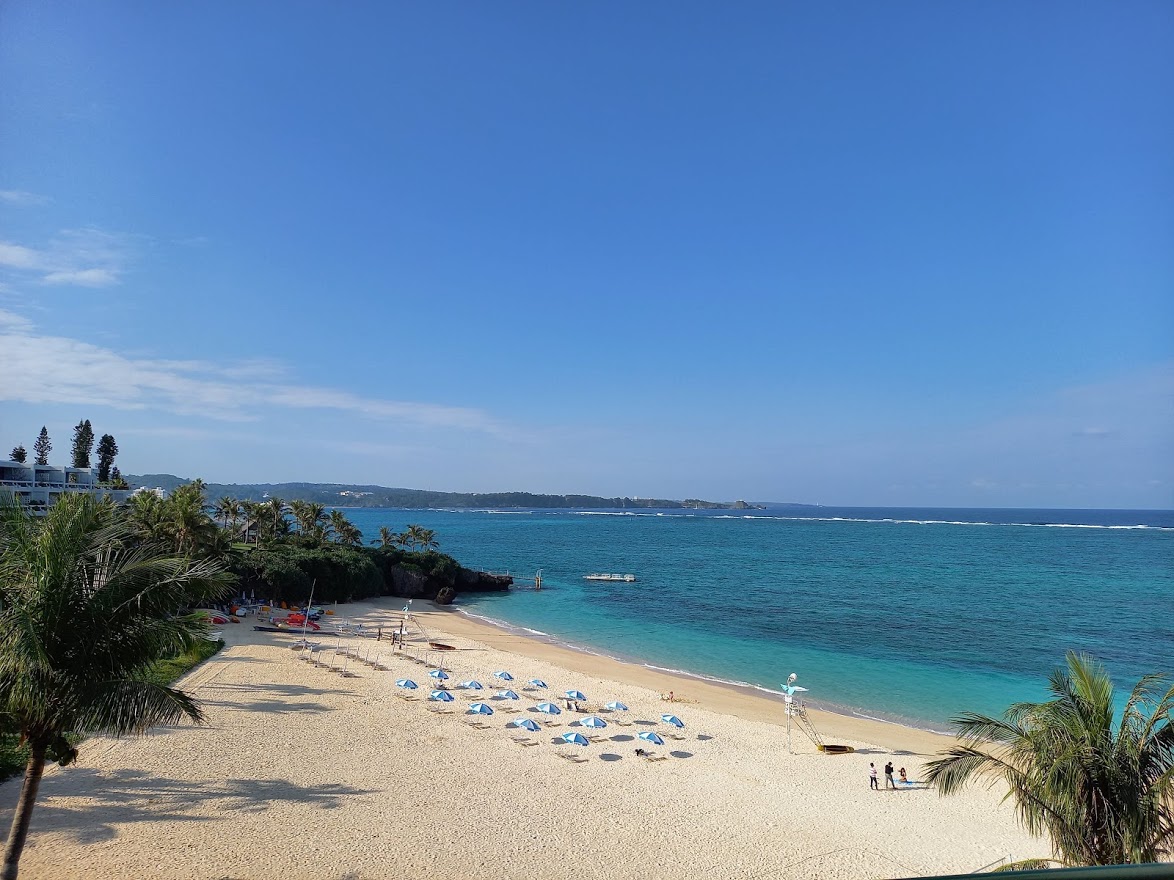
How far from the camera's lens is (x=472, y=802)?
1920 cm

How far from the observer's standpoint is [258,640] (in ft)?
126

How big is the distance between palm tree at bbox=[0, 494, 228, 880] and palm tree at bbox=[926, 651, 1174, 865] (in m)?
11.8

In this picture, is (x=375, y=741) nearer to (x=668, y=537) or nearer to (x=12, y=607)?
(x=12, y=607)

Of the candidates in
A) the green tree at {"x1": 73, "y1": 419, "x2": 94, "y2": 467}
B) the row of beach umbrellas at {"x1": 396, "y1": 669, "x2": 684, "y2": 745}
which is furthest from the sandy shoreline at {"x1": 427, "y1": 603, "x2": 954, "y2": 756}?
the green tree at {"x1": 73, "y1": 419, "x2": 94, "y2": 467}

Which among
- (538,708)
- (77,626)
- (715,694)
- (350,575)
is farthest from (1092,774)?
(350,575)

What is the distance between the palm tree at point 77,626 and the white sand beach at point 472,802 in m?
7.61

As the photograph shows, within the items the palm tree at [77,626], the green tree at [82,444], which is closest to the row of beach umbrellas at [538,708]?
the palm tree at [77,626]

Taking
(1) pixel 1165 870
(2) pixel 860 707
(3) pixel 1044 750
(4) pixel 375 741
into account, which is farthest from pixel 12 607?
(2) pixel 860 707

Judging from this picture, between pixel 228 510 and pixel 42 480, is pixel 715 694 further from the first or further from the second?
pixel 42 480

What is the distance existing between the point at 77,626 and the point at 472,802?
1333 centimetres

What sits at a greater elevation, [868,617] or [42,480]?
[42,480]

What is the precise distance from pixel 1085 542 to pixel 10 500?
590 ft

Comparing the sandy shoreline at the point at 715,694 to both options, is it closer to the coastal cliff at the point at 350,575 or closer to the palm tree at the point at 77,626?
the coastal cliff at the point at 350,575

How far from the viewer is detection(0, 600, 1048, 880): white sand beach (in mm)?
15727
